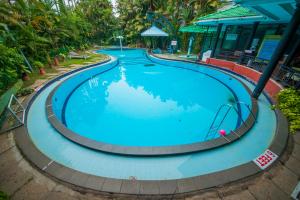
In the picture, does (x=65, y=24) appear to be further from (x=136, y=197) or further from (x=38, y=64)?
(x=136, y=197)

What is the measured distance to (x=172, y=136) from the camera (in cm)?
466

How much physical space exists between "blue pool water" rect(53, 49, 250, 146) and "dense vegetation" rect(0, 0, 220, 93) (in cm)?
296

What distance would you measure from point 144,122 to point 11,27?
888 cm

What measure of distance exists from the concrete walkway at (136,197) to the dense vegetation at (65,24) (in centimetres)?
447

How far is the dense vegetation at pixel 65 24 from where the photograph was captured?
629 centimetres

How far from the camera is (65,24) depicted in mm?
13148

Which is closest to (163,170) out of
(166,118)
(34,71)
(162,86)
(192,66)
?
(166,118)

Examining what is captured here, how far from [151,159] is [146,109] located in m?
3.61

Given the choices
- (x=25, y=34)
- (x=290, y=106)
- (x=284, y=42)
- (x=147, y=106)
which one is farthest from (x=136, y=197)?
(x=25, y=34)

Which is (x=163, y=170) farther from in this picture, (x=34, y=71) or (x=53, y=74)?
(x=34, y=71)

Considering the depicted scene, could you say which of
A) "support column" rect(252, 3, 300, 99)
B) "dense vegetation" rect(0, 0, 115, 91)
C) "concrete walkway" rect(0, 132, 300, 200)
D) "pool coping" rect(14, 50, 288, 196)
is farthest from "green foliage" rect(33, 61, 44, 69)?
"support column" rect(252, 3, 300, 99)

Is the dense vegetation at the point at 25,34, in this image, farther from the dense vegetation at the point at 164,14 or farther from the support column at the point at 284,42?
the dense vegetation at the point at 164,14

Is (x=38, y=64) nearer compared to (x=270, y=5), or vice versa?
(x=270, y=5)

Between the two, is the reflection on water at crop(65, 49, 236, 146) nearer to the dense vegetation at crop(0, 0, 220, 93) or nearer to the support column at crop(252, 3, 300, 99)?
the support column at crop(252, 3, 300, 99)
